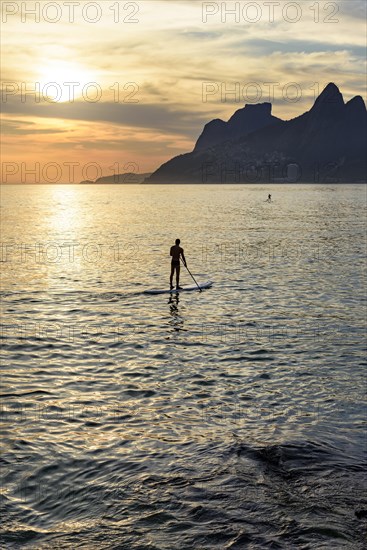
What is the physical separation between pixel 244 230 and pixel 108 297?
49970mm

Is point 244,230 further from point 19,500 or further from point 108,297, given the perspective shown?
point 19,500

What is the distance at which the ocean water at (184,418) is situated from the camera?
35.3ft

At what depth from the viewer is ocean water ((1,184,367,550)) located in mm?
10758

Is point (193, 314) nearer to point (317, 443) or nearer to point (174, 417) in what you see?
point (174, 417)

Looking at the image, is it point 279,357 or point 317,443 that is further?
point 279,357

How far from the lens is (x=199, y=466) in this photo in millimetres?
13008

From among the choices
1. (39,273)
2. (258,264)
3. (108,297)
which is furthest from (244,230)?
(108,297)

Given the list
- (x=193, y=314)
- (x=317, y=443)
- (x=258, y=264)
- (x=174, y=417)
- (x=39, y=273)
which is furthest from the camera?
(x=258, y=264)

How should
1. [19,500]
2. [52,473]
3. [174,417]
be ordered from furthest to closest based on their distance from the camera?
1. [174,417]
2. [52,473]
3. [19,500]

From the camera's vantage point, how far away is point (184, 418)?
1570cm

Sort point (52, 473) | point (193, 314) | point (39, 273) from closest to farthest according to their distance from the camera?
point (52, 473) < point (193, 314) < point (39, 273)

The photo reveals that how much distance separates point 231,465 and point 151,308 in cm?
1762

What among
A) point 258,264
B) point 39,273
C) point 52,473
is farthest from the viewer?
point 258,264

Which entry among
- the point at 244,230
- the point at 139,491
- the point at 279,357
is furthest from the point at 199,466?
the point at 244,230
